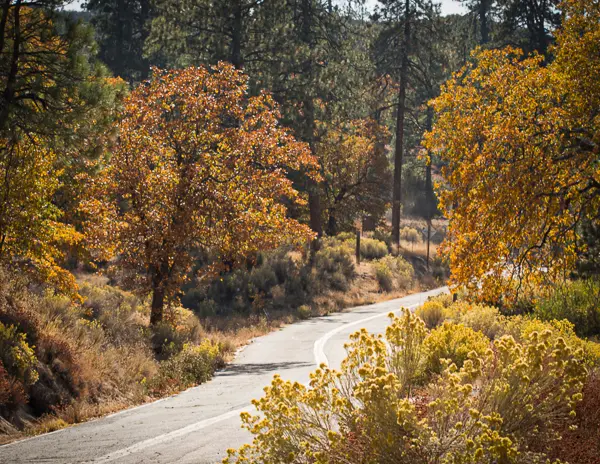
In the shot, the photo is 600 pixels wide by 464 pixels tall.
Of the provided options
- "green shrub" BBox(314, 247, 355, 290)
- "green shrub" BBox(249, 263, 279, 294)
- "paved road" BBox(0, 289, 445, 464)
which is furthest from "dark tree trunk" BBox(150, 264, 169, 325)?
Result: "green shrub" BBox(314, 247, 355, 290)

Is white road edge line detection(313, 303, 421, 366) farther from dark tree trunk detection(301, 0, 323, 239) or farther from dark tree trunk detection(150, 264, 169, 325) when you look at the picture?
dark tree trunk detection(301, 0, 323, 239)

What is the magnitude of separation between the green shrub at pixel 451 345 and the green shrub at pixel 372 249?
25.3 meters

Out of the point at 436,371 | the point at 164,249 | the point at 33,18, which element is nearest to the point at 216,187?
the point at 164,249

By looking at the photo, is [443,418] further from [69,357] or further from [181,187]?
[181,187]

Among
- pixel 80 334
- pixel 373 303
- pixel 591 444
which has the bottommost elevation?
pixel 373 303

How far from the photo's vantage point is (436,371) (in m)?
10.2

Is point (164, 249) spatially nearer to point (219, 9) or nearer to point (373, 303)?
point (373, 303)

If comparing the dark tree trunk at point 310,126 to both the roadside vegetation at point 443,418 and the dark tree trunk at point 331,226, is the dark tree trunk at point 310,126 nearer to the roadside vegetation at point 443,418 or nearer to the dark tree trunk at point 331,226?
the dark tree trunk at point 331,226

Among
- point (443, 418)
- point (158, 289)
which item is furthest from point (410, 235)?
point (443, 418)

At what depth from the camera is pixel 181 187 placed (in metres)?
17.0

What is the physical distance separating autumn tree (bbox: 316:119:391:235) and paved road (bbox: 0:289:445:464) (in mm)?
24606

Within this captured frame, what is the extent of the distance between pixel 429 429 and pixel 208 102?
13.7 meters

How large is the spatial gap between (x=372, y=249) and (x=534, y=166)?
2573 centimetres

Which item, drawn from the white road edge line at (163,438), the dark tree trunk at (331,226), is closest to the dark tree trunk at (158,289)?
the white road edge line at (163,438)
